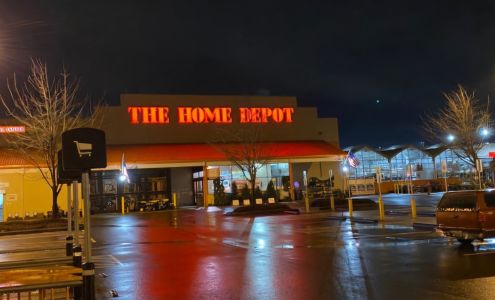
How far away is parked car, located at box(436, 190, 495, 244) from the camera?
1480cm

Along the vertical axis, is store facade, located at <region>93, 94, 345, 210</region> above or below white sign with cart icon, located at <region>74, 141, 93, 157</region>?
above

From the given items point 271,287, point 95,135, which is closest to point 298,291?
point 271,287

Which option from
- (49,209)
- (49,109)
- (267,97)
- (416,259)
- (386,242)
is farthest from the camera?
(267,97)

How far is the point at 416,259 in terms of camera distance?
42.9 ft

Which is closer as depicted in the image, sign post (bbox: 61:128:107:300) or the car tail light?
sign post (bbox: 61:128:107:300)

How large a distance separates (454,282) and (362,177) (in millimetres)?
56690

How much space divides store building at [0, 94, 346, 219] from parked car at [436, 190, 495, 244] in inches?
996

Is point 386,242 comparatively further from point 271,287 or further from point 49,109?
point 49,109

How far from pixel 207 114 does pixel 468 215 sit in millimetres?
34890

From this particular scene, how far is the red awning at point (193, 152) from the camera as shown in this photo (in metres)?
41.6

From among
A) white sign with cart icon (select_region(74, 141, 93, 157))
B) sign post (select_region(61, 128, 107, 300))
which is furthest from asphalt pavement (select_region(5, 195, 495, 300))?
white sign with cart icon (select_region(74, 141, 93, 157))

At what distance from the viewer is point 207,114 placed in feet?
158

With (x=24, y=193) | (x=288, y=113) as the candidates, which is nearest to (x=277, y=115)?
(x=288, y=113)

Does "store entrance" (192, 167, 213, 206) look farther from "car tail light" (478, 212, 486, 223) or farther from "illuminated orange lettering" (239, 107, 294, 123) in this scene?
"car tail light" (478, 212, 486, 223)
